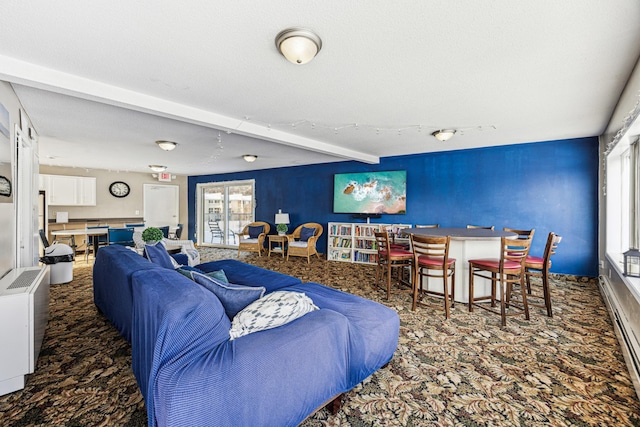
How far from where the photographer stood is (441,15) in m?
1.70

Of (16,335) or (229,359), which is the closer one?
(229,359)

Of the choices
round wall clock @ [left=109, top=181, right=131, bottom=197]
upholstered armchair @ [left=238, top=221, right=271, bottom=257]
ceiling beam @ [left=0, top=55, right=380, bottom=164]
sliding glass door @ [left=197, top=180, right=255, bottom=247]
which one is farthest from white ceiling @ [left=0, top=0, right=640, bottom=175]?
sliding glass door @ [left=197, top=180, right=255, bottom=247]

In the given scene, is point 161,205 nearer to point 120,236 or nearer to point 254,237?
point 120,236

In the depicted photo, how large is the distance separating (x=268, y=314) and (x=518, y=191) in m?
5.24

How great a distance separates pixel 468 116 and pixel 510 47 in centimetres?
155

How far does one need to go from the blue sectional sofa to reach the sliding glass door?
7.12 meters

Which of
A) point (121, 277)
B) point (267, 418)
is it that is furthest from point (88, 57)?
point (267, 418)

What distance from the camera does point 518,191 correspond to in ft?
16.6

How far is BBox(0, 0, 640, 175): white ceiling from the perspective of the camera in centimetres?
168

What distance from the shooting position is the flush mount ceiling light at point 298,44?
184 cm

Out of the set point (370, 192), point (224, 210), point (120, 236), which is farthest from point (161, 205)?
point (370, 192)

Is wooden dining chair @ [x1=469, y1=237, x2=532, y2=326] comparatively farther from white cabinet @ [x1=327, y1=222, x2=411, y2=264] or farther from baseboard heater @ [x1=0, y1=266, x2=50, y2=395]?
baseboard heater @ [x1=0, y1=266, x2=50, y2=395]

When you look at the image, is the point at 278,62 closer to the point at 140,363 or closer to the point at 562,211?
the point at 140,363

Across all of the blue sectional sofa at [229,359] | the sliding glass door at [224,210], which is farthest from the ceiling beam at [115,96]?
the sliding glass door at [224,210]
